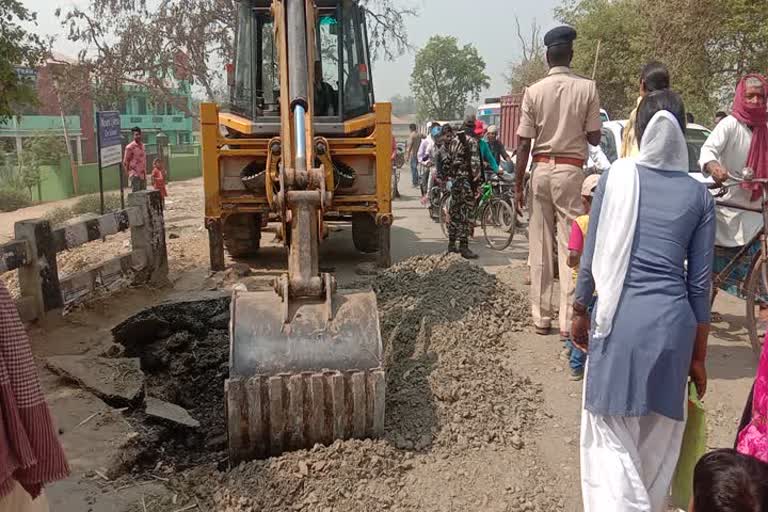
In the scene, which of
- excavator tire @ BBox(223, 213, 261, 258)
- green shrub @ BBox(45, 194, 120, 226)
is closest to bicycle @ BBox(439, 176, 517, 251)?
excavator tire @ BBox(223, 213, 261, 258)

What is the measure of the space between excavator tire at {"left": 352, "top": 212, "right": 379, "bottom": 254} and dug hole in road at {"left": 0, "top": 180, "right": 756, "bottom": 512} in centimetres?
215

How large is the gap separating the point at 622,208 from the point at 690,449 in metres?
1.06

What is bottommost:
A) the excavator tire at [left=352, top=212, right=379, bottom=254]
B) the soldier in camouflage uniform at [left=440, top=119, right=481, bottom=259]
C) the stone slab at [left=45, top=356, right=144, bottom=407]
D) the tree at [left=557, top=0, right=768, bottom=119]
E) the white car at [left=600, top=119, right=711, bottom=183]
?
the stone slab at [left=45, top=356, right=144, bottom=407]

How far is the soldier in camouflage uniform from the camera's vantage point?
28.8 ft

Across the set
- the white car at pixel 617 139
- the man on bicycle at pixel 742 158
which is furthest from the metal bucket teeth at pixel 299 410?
the white car at pixel 617 139

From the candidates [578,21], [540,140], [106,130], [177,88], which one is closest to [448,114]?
[578,21]

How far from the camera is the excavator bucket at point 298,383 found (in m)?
3.61

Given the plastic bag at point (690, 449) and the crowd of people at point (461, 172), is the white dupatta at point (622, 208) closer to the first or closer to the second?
the plastic bag at point (690, 449)

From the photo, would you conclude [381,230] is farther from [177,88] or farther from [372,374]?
[177,88]

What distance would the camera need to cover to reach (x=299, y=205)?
4227mm

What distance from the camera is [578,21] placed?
80.8 feet

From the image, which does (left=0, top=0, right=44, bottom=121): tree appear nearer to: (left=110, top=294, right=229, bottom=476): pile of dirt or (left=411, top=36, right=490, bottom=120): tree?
(left=110, top=294, right=229, bottom=476): pile of dirt

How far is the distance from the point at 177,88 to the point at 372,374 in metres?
21.2

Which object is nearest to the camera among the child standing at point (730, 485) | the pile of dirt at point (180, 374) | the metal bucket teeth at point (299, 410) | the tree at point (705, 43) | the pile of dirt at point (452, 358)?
the child standing at point (730, 485)
